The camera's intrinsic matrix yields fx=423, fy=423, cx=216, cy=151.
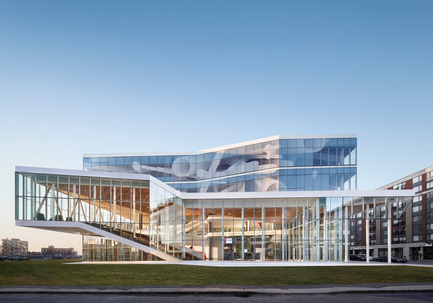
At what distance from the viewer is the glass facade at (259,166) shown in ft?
230

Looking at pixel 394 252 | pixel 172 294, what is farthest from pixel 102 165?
pixel 394 252

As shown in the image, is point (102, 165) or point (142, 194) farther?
point (102, 165)

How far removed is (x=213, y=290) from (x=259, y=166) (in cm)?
5774

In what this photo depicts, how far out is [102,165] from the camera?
82312mm

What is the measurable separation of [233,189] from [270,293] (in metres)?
59.4

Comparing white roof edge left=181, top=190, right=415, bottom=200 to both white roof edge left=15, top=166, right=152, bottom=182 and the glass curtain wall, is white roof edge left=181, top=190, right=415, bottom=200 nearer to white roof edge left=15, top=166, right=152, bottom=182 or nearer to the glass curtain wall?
the glass curtain wall

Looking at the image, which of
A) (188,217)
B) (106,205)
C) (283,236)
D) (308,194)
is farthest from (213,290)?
(283,236)

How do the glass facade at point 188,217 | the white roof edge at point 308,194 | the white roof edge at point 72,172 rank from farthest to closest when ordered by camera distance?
the white roof edge at point 308,194 < the glass facade at point 188,217 < the white roof edge at point 72,172

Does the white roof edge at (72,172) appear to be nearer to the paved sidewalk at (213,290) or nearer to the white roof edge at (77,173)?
the white roof edge at (77,173)

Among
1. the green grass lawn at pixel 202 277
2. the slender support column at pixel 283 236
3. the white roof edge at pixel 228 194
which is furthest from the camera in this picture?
the slender support column at pixel 283 236

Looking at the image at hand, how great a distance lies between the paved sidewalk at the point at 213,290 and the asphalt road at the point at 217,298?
457mm

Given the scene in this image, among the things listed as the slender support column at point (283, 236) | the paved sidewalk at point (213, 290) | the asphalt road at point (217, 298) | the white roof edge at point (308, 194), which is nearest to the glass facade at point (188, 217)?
the slender support column at point (283, 236)

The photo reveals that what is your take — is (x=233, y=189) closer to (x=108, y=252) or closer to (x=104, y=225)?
(x=108, y=252)

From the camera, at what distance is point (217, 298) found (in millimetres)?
15000
